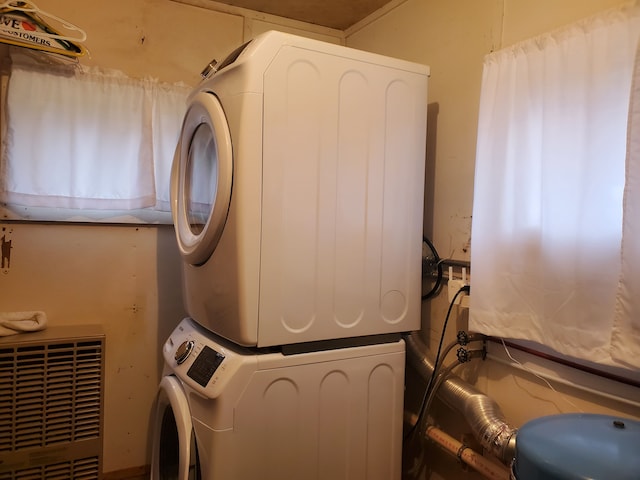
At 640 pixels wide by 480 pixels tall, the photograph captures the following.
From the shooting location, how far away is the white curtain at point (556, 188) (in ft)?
3.86

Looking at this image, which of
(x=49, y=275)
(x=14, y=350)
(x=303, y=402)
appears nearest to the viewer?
(x=303, y=402)

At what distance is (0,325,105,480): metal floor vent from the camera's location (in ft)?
5.85

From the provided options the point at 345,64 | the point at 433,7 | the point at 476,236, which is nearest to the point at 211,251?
the point at 345,64

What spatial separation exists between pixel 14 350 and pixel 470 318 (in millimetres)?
1702

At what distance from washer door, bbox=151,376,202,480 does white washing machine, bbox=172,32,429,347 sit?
9.8 inches

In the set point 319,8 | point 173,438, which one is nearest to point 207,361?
point 173,438

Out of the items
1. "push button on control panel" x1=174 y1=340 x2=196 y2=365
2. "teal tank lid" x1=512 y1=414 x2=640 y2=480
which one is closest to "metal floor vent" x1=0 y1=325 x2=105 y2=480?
"push button on control panel" x1=174 y1=340 x2=196 y2=365

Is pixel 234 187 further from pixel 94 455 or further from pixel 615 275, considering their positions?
pixel 94 455

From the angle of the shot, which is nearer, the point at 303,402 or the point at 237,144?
the point at 237,144

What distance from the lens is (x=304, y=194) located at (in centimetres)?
144

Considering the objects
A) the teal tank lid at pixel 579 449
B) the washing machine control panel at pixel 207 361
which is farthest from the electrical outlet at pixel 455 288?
the washing machine control panel at pixel 207 361

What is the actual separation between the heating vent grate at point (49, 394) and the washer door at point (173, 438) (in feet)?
1.07

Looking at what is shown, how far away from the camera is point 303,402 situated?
1.46m

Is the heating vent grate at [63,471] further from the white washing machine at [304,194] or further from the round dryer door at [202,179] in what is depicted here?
the round dryer door at [202,179]
